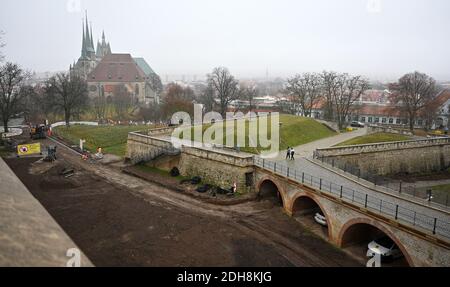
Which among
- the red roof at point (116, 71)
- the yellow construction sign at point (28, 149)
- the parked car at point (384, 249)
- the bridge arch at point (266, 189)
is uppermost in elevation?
the red roof at point (116, 71)

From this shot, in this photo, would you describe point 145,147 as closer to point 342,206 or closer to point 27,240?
point 342,206

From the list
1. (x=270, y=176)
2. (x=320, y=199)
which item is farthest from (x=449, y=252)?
(x=270, y=176)

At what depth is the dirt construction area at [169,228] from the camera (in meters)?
19.2

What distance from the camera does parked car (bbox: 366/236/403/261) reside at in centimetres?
1825

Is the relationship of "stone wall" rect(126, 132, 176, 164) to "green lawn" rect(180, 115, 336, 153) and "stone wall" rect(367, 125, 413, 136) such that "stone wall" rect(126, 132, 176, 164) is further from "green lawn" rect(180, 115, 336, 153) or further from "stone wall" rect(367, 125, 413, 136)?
"stone wall" rect(367, 125, 413, 136)

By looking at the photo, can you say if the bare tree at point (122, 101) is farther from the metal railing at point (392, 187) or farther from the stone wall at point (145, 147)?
the metal railing at point (392, 187)

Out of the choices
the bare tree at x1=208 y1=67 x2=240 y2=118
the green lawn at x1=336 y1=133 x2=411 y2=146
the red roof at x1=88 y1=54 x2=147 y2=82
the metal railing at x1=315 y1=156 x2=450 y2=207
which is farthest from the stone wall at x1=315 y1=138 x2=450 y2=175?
the red roof at x1=88 y1=54 x2=147 y2=82

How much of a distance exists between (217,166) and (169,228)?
8.98 m

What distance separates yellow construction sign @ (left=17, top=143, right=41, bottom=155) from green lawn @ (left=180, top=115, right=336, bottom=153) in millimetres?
19501

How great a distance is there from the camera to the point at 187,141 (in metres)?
37.1

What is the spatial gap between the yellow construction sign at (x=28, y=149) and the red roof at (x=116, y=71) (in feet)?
202

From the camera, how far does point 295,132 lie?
135 feet

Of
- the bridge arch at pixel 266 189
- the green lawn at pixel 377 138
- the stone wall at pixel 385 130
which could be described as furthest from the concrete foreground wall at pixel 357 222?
the stone wall at pixel 385 130

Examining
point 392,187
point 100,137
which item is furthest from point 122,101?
point 392,187
